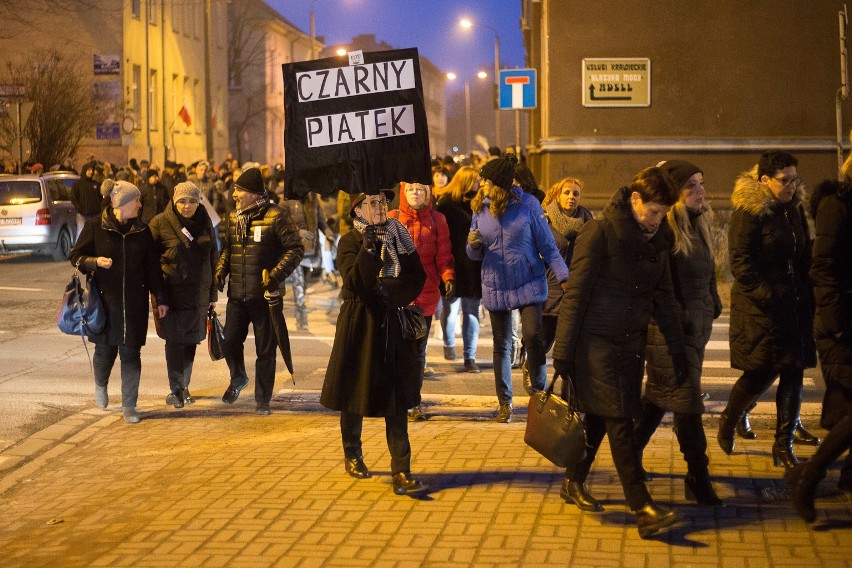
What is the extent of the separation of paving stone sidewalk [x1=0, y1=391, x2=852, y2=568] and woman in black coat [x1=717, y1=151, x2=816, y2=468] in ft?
2.30

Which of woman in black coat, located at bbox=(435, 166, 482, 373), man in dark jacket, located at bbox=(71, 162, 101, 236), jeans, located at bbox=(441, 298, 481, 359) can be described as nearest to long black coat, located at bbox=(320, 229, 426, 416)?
woman in black coat, located at bbox=(435, 166, 482, 373)

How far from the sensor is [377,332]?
736 centimetres

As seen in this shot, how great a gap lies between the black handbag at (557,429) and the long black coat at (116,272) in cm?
418

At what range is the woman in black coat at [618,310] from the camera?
21.1ft

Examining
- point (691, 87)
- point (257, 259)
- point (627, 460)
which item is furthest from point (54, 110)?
point (627, 460)

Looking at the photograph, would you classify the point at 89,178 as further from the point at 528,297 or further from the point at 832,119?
the point at 528,297

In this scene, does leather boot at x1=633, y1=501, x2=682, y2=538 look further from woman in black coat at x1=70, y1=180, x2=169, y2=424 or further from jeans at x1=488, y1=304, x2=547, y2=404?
woman in black coat at x1=70, y1=180, x2=169, y2=424

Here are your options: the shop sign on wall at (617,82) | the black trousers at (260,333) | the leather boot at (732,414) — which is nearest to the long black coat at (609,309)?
the leather boot at (732,414)

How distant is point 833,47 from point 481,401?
39.1 ft

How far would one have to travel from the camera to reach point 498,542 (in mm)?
6277

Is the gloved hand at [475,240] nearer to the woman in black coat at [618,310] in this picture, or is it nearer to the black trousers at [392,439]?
the black trousers at [392,439]

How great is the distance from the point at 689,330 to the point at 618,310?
688 mm

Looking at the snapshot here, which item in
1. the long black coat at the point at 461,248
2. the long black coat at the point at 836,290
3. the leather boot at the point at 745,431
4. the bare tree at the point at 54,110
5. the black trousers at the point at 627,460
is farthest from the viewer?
the bare tree at the point at 54,110

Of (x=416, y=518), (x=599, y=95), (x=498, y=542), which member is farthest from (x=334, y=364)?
(x=599, y=95)
